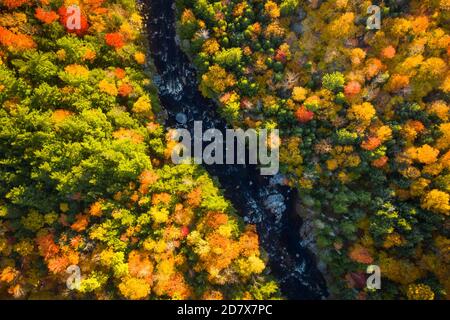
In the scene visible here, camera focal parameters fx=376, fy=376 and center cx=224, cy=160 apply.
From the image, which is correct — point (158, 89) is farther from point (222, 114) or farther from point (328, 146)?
point (328, 146)

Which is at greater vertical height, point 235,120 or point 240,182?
point 235,120

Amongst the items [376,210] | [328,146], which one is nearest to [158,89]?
[328,146]

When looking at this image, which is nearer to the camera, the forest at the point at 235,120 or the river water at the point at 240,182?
the forest at the point at 235,120

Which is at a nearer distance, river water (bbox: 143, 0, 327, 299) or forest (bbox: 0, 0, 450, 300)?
forest (bbox: 0, 0, 450, 300)
